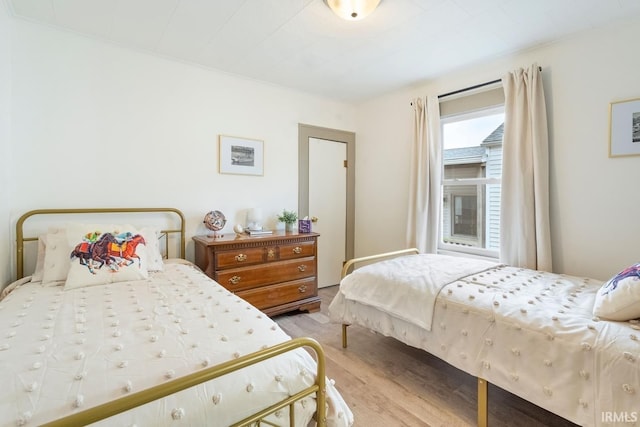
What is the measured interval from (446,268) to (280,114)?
8.16ft

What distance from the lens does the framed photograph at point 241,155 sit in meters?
3.08

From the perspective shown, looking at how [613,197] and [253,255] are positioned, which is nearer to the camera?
[613,197]

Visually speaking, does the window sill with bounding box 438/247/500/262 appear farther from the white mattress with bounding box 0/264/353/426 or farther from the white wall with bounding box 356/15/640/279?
the white mattress with bounding box 0/264/353/426

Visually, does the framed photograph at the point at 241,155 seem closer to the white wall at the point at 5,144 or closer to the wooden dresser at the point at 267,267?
the wooden dresser at the point at 267,267

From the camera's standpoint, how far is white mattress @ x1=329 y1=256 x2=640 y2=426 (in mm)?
1196

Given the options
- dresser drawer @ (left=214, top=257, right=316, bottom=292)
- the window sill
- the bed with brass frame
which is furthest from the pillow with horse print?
the window sill

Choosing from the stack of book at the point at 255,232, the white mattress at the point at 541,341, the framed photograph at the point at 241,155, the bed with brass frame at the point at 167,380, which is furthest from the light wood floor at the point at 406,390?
the framed photograph at the point at 241,155

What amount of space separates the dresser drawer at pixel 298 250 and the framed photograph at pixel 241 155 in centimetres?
94

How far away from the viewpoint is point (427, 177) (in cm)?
320

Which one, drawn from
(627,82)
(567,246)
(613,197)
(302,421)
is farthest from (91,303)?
(627,82)

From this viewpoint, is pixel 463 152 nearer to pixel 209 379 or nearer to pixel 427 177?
pixel 427 177

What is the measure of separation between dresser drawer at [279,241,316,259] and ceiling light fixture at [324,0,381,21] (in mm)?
2036

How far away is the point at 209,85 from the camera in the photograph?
2.97 m

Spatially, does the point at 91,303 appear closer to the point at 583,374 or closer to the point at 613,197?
the point at 583,374
